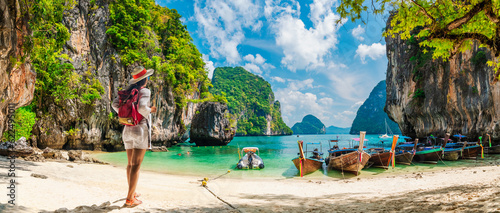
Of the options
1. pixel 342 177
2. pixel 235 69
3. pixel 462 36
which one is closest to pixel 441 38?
pixel 462 36

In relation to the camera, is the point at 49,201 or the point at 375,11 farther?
the point at 375,11

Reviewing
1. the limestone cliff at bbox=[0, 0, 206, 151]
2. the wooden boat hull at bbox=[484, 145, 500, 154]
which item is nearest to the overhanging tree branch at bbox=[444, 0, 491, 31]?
the wooden boat hull at bbox=[484, 145, 500, 154]

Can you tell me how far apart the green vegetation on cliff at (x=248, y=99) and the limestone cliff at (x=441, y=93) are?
72.0 m

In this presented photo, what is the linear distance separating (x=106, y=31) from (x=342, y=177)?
2426 centimetres

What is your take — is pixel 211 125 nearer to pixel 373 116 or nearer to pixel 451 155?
pixel 451 155

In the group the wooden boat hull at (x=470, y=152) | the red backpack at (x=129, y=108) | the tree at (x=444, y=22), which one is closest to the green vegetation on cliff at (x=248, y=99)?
the wooden boat hull at (x=470, y=152)

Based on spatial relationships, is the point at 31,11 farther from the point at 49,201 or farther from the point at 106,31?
the point at 106,31

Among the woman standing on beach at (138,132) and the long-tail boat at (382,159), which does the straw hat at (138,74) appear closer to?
the woman standing on beach at (138,132)

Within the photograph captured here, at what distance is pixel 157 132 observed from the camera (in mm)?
29203

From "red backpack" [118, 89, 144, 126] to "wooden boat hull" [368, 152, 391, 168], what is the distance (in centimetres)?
1386

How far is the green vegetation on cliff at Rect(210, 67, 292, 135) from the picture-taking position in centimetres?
10806

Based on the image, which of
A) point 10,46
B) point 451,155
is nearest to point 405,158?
point 451,155

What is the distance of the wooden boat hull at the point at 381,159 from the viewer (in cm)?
1350

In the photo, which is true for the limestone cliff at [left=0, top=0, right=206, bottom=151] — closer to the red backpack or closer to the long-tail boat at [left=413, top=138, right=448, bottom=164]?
the red backpack
